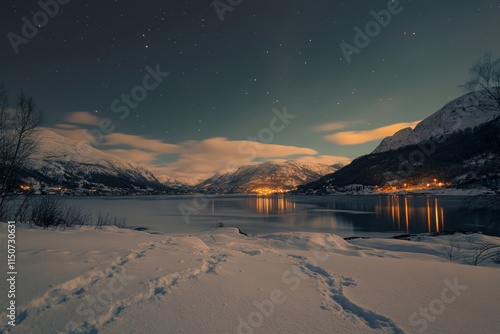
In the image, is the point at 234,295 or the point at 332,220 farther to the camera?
the point at 332,220

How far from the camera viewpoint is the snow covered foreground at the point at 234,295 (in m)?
4.49

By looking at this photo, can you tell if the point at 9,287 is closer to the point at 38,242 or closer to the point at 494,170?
the point at 38,242

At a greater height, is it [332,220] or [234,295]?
[234,295]

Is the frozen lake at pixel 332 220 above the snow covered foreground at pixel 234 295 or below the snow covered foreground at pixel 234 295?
below

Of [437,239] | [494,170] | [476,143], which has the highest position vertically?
[476,143]

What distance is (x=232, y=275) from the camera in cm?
741

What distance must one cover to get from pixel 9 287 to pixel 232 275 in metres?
5.08

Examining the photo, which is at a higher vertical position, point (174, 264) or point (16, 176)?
point (16, 176)

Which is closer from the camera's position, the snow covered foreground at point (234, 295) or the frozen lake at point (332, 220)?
the snow covered foreground at point (234, 295)

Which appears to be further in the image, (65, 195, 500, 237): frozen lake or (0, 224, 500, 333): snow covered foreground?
(65, 195, 500, 237): frozen lake

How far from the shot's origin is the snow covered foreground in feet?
14.7

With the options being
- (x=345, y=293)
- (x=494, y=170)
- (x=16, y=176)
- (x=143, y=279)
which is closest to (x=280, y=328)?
(x=345, y=293)

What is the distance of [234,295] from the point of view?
5.85 metres

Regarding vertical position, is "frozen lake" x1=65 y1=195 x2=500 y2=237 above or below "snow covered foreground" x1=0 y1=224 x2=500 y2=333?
below
